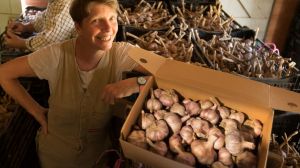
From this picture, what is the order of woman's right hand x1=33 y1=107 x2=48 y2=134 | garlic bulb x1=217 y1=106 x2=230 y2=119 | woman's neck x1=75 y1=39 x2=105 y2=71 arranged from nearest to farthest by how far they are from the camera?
garlic bulb x1=217 y1=106 x2=230 y2=119, woman's neck x1=75 y1=39 x2=105 y2=71, woman's right hand x1=33 y1=107 x2=48 y2=134

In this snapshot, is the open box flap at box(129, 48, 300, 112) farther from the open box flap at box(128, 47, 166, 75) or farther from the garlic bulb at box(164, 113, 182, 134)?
the garlic bulb at box(164, 113, 182, 134)

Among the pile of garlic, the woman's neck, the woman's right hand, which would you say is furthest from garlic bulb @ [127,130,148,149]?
the woman's right hand

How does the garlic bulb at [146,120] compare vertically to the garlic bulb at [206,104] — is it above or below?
below

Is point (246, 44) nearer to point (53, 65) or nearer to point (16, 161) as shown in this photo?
point (53, 65)

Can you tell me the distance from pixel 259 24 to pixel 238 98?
295cm

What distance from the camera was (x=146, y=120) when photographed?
875 millimetres

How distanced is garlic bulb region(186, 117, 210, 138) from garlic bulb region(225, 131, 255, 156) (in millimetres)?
62

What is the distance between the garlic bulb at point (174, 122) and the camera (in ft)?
2.83

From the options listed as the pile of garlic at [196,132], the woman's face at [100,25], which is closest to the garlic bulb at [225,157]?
the pile of garlic at [196,132]

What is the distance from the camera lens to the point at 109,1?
1.14 meters

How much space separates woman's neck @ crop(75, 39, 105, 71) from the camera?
4.05ft

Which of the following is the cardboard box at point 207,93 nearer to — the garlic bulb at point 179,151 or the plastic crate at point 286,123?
the garlic bulb at point 179,151

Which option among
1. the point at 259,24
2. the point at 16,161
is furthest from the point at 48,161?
the point at 259,24

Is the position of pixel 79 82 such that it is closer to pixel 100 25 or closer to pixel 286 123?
pixel 100 25
